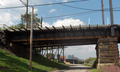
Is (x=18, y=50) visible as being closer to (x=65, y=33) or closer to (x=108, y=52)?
(x=65, y=33)

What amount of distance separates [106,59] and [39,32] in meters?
14.6

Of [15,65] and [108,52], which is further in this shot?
[108,52]

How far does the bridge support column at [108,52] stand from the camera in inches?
868

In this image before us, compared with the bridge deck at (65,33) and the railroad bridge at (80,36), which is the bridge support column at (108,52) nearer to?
the railroad bridge at (80,36)

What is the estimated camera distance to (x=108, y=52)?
22594 mm

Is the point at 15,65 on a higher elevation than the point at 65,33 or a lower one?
lower

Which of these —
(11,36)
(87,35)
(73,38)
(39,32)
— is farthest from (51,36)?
(11,36)

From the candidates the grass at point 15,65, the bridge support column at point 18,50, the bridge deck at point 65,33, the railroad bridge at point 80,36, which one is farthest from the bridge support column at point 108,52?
the bridge support column at point 18,50

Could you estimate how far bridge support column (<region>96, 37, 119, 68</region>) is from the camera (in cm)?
2205

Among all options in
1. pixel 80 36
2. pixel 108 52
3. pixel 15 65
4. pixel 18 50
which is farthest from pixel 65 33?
pixel 18 50

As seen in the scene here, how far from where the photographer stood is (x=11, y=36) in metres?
28.3

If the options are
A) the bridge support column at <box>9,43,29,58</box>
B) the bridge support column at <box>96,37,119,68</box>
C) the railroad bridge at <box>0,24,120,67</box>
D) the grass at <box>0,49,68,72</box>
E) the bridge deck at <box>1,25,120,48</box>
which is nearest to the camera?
the grass at <box>0,49,68,72</box>

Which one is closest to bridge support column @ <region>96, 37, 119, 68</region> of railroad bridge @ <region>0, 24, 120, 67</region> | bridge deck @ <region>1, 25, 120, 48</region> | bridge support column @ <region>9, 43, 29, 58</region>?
railroad bridge @ <region>0, 24, 120, 67</region>

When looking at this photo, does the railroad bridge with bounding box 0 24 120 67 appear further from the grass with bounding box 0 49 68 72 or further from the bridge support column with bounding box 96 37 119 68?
the grass with bounding box 0 49 68 72
